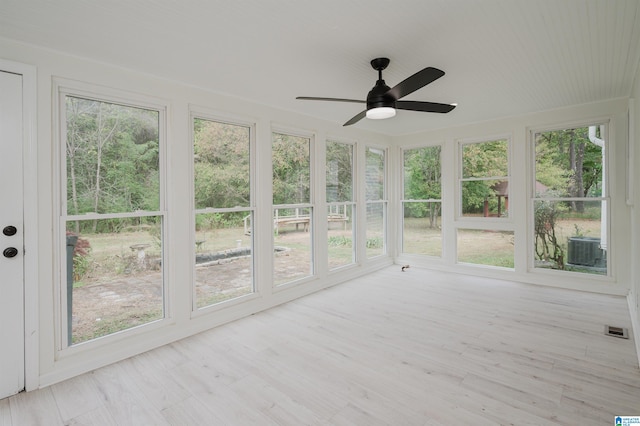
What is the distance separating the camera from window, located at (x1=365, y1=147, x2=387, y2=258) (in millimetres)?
5738

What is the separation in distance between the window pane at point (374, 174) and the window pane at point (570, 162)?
247cm

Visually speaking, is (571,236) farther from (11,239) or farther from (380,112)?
(11,239)

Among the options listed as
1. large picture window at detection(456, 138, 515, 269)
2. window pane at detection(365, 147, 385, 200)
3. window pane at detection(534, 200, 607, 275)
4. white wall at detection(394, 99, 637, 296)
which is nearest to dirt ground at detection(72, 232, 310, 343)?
window pane at detection(365, 147, 385, 200)

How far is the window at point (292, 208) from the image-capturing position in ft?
13.6

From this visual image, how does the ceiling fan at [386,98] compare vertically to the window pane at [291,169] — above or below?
above

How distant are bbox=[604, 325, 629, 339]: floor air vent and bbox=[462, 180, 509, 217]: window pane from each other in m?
2.18

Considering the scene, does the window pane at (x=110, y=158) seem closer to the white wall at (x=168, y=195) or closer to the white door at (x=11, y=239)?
the white wall at (x=168, y=195)

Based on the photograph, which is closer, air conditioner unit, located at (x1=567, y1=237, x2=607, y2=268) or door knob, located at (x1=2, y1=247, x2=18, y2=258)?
door knob, located at (x1=2, y1=247, x2=18, y2=258)

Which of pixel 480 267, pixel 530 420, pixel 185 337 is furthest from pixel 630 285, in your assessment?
pixel 185 337

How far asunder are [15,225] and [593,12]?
13.9 ft

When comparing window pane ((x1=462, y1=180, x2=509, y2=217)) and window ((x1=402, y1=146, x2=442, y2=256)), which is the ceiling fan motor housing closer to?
window pane ((x1=462, y1=180, x2=509, y2=217))

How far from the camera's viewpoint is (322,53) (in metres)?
2.58

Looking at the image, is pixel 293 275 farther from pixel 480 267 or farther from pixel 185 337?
pixel 480 267

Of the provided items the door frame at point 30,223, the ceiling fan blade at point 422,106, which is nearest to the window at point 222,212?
the door frame at point 30,223
